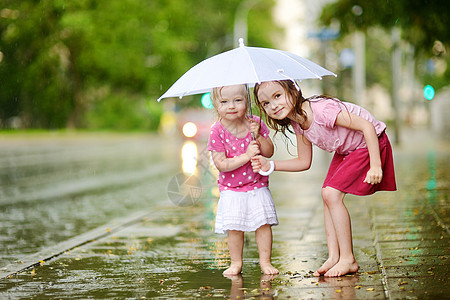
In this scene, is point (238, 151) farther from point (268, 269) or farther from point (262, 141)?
point (268, 269)

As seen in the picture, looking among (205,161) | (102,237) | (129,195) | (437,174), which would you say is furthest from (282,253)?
(437,174)

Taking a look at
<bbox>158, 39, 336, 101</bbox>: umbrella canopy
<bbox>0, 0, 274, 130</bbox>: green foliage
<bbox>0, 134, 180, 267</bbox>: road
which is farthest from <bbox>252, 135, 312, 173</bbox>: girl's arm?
<bbox>0, 0, 274, 130</bbox>: green foliage

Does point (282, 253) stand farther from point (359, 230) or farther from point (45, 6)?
point (45, 6)

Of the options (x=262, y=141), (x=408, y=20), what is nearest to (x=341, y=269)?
(x=262, y=141)

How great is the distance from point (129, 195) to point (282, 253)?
268 inches

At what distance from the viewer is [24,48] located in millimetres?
45219

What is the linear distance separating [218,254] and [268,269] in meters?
1.12

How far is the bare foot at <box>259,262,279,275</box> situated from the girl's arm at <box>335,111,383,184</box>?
938 mm

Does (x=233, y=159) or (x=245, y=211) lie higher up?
(x=233, y=159)

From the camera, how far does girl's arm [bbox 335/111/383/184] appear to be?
17.2 ft

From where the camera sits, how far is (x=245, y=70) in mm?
5348

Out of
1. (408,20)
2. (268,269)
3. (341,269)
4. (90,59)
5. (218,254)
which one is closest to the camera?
(341,269)

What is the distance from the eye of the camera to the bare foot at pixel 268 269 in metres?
5.64

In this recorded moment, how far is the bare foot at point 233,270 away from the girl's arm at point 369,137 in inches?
44.3
